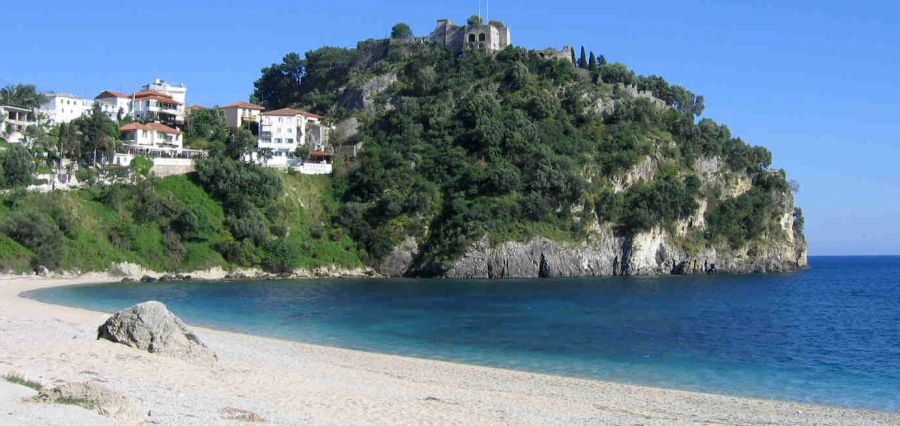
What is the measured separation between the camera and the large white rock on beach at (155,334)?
2245cm

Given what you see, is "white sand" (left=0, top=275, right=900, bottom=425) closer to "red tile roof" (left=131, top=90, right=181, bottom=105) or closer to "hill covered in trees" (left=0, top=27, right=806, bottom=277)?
"hill covered in trees" (left=0, top=27, right=806, bottom=277)

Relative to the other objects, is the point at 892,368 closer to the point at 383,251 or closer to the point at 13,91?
the point at 383,251

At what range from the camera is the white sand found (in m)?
16.1

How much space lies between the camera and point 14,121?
80375mm

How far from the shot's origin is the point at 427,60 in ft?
350

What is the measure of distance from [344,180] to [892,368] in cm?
6540

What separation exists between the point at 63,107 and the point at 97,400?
285 feet

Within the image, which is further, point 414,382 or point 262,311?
point 262,311

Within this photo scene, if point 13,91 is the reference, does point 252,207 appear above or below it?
below

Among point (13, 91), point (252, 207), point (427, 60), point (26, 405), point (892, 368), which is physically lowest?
point (892, 368)

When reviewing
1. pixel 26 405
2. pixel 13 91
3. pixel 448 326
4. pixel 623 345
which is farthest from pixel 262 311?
pixel 13 91

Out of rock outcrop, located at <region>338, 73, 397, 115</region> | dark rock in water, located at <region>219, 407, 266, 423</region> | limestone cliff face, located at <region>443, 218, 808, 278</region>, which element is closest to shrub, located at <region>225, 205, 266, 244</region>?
limestone cliff face, located at <region>443, 218, 808, 278</region>

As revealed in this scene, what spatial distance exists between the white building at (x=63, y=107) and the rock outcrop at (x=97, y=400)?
8342cm

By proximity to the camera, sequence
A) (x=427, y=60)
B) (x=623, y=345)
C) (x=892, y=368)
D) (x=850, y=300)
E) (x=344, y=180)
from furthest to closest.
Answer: (x=427, y=60) < (x=344, y=180) < (x=850, y=300) < (x=623, y=345) < (x=892, y=368)
